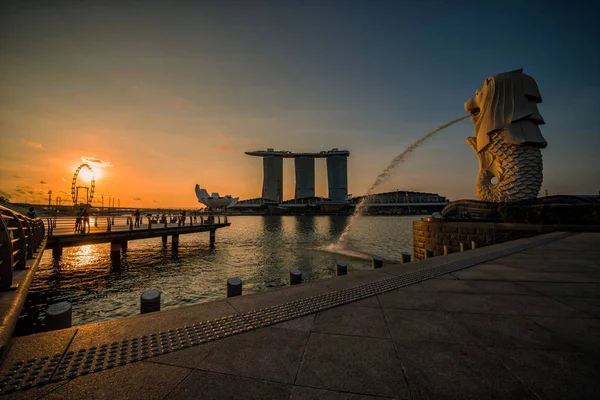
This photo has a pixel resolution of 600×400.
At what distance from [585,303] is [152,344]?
6.35 meters

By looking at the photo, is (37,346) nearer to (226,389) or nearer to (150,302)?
(150,302)

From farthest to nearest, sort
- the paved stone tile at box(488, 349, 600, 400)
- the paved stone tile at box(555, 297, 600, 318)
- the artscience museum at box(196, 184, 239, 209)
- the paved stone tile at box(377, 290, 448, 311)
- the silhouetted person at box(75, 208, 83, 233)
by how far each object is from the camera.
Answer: the artscience museum at box(196, 184, 239, 209) → the silhouetted person at box(75, 208, 83, 233) → the paved stone tile at box(377, 290, 448, 311) → the paved stone tile at box(555, 297, 600, 318) → the paved stone tile at box(488, 349, 600, 400)

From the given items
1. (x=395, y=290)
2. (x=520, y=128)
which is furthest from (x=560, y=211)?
(x=395, y=290)

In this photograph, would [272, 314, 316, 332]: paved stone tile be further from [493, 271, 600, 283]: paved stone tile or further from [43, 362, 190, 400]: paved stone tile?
[493, 271, 600, 283]: paved stone tile

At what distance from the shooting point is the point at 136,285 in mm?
13969

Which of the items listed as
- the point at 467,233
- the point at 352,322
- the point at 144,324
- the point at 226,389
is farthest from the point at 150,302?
the point at 467,233

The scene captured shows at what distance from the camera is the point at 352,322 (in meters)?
3.38

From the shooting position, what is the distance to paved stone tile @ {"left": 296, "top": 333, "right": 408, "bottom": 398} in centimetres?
206

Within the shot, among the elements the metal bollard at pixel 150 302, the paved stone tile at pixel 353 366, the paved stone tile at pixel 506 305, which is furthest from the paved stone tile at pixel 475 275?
the metal bollard at pixel 150 302

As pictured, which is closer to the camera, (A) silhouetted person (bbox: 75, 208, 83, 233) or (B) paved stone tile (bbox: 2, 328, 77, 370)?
(B) paved stone tile (bbox: 2, 328, 77, 370)

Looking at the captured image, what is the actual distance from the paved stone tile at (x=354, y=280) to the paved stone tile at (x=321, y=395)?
9.69ft

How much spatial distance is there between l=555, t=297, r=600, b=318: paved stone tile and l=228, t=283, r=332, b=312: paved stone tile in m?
3.81

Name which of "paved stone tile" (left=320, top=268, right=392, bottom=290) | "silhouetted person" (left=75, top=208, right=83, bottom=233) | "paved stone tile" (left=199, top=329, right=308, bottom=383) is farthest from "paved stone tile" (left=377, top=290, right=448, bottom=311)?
"silhouetted person" (left=75, top=208, right=83, bottom=233)

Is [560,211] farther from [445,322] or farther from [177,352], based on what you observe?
[177,352]
